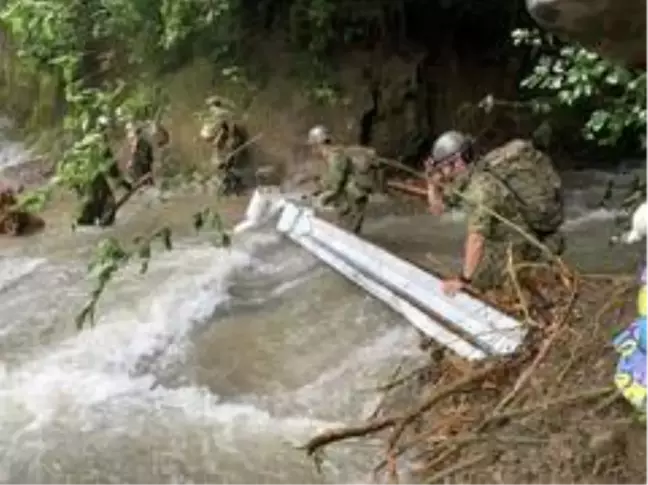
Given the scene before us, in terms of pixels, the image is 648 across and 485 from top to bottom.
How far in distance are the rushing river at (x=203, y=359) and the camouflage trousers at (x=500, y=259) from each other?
0.71 meters

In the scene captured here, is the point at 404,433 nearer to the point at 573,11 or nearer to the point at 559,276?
the point at 559,276

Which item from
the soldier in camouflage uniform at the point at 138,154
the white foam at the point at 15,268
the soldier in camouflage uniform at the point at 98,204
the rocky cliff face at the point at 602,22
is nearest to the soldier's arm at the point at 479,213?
the rocky cliff face at the point at 602,22

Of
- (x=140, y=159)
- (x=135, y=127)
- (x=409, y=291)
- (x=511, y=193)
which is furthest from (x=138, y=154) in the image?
(x=511, y=193)

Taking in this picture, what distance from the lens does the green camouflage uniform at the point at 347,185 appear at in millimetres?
10656

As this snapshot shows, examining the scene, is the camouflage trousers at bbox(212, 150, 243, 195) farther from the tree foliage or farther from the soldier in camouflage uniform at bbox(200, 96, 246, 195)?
the tree foliage

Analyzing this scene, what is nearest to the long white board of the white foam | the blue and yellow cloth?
the blue and yellow cloth

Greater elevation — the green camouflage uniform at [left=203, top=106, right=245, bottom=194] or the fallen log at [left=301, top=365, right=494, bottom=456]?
the fallen log at [left=301, top=365, right=494, bottom=456]

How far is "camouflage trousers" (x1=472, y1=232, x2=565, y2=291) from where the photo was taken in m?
7.00

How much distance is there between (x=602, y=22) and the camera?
14.8 feet

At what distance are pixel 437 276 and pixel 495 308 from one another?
1.61 m

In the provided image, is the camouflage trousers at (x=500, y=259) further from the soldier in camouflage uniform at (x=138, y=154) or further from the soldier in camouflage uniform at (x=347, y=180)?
the soldier in camouflage uniform at (x=138, y=154)

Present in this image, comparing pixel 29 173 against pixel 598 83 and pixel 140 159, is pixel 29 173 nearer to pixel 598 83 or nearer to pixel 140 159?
pixel 140 159

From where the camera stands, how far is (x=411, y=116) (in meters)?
14.2

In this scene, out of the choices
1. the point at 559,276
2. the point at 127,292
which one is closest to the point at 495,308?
the point at 559,276
